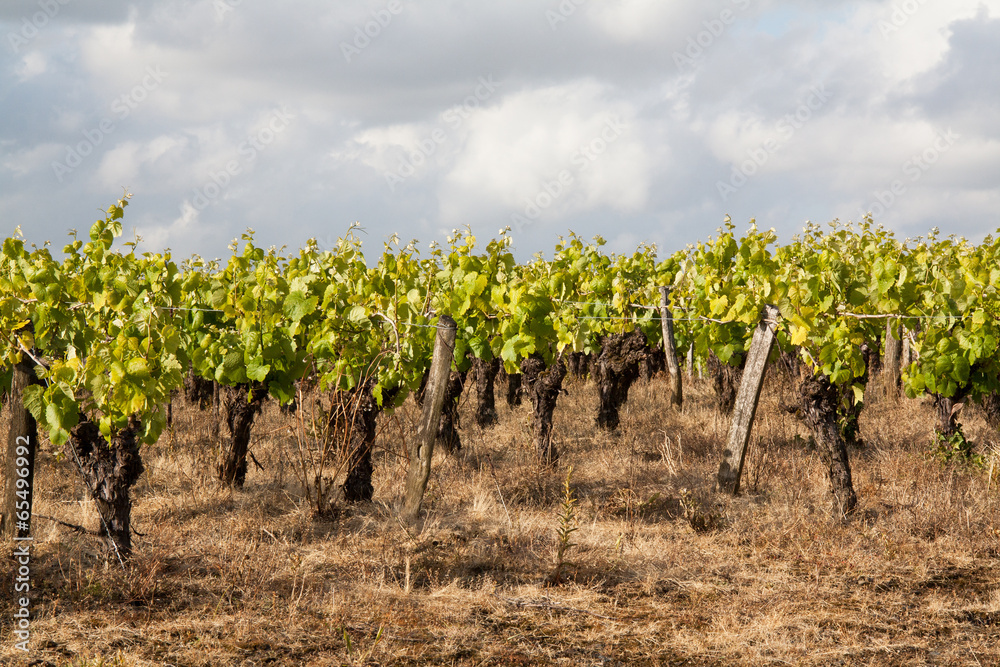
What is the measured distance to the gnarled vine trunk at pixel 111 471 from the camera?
4984mm

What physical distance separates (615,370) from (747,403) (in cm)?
320

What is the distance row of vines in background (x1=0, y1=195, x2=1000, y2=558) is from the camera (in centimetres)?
483

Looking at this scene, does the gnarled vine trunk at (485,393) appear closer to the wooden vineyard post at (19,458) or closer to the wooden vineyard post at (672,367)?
the wooden vineyard post at (672,367)

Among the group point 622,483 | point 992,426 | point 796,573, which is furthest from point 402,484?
point 992,426

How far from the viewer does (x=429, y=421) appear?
5.60m

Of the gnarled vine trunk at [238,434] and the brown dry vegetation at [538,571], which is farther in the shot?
the gnarled vine trunk at [238,434]

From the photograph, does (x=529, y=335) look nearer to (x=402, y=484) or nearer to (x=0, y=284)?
(x=402, y=484)

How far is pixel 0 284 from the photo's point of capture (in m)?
5.07

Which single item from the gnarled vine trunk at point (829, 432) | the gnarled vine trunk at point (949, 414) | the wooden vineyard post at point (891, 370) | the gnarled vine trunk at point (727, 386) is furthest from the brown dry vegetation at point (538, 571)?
the wooden vineyard post at point (891, 370)

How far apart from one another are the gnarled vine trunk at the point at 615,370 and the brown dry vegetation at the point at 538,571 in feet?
6.24

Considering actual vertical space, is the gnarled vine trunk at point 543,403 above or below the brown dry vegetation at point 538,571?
above

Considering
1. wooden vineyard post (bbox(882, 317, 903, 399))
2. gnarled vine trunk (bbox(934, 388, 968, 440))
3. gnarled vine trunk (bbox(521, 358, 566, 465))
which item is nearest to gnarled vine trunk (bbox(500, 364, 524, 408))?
gnarled vine trunk (bbox(521, 358, 566, 465))

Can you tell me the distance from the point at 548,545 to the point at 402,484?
1996mm

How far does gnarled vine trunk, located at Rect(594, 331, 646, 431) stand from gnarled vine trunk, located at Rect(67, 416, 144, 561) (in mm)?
5737
